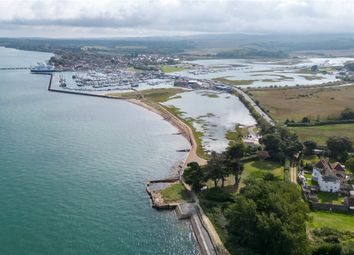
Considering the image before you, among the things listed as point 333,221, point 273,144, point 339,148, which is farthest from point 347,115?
point 333,221

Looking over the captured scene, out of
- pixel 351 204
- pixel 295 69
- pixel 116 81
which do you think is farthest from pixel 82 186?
pixel 295 69

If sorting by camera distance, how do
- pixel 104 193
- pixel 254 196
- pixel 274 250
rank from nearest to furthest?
pixel 274 250 < pixel 254 196 < pixel 104 193

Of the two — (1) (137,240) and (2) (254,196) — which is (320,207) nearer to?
(2) (254,196)

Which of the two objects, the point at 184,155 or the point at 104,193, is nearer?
the point at 104,193

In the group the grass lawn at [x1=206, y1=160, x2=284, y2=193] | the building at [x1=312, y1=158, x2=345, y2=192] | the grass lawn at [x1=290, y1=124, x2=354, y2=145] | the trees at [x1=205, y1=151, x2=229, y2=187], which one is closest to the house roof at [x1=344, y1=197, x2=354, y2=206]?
the building at [x1=312, y1=158, x2=345, y2=192]

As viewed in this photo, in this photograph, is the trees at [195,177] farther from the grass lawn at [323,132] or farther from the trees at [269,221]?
the grass lawn at [323,132]

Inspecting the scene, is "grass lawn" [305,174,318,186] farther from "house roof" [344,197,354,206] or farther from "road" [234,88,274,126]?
"road" [234,88,274,126]

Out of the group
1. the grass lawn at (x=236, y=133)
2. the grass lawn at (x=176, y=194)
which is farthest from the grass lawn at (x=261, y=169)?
the grass lawn at (x=236, y=133)
